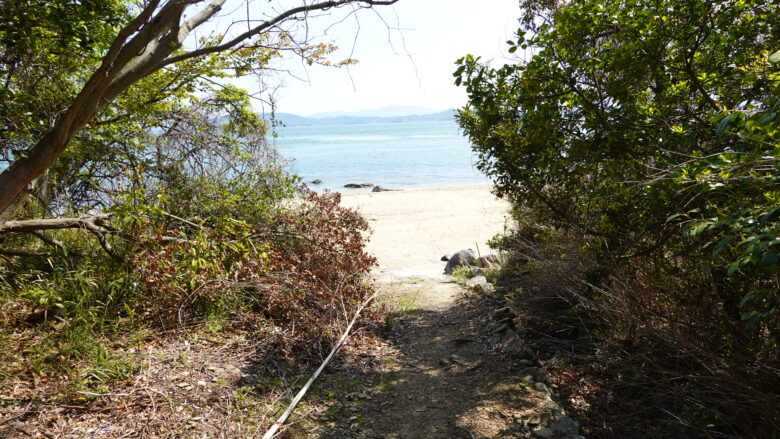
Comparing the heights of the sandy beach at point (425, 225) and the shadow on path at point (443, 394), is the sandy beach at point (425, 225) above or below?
below

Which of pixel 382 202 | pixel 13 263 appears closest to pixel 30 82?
pixel 13 263

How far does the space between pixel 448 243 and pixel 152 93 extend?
11485mm

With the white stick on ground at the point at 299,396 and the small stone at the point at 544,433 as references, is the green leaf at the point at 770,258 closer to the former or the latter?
the small stone at the point at 544,433

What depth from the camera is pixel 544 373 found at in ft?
17.0

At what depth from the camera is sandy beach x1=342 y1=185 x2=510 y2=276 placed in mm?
14281

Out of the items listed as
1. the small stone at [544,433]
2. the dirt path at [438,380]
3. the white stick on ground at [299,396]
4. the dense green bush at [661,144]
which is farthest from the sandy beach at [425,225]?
the small stone at [544,433]

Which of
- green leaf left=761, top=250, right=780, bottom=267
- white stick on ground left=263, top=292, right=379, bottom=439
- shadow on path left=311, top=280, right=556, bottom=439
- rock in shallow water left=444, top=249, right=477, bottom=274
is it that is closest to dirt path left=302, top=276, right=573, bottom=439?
shadow on path left=311, top=280, right=556, bottom=439

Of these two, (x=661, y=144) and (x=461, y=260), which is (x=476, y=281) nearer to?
(x=461, y=260)

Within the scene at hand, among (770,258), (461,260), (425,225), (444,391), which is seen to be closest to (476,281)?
(461,260)

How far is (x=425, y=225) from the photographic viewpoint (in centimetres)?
1997

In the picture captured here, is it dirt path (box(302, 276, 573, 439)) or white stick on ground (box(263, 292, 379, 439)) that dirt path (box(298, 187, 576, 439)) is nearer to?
dirt path (box(302, 276, 573, 439))

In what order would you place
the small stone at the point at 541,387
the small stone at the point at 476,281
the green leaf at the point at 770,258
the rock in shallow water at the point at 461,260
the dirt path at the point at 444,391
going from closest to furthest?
the green leaf at the point at 770,258 → the dirt path at the point at 444,391 → the small stone at the point at 541,387 → the small stone at the point at 476,281 → the rock in shallow water at the point at 461,260

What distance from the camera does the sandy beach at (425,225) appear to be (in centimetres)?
1428

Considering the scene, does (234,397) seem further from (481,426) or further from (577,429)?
(577,429)
